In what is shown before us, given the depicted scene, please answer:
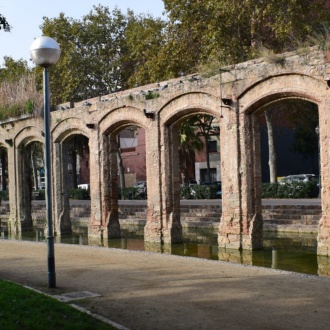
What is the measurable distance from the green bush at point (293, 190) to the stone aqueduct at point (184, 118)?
41.2 ft

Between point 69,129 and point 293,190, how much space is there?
13.3m

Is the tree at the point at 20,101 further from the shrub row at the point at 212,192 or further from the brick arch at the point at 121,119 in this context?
the shrub row at the point at 212,192

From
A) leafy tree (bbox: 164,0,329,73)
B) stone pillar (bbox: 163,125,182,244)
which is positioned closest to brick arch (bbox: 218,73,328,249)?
stone pillar (bbox: 163,125,182,244)

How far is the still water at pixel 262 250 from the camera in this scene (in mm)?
11699

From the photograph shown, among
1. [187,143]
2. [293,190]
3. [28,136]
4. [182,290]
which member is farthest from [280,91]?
[187,143]

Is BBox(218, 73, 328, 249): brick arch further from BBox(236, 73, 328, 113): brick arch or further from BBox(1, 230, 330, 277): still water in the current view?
BBox(1, 230, 330, 277): still water

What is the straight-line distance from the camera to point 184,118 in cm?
1585

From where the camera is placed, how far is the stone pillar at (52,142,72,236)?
19.8 metres

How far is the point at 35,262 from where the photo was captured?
38.7 feet

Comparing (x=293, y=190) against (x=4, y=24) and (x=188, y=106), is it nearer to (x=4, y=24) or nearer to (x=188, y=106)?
(x=188, y=106)

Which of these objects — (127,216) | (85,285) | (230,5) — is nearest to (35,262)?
(85,285)

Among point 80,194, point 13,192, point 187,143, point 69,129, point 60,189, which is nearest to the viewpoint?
point 69,129

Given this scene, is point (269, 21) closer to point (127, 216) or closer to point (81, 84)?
point (127, 216)

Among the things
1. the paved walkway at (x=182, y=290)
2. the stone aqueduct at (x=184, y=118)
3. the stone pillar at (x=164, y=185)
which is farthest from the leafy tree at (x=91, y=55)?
the paved walkway at (x=182, y=290)
